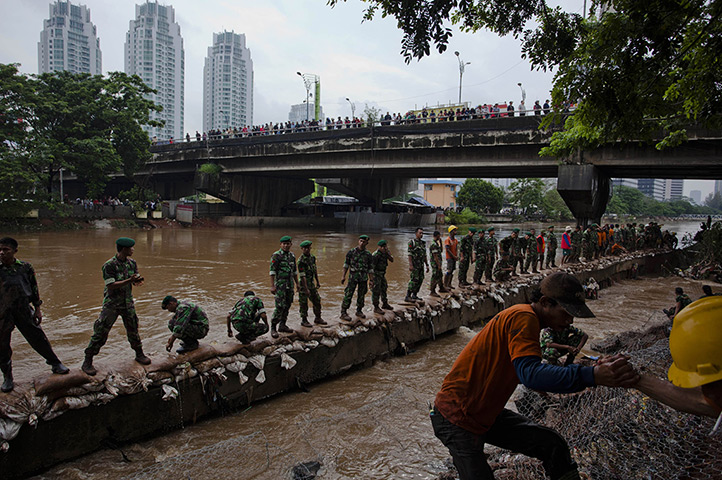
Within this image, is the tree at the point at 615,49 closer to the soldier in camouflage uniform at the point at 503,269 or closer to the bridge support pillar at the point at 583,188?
the soldier in camouflage uniform at the point at 503,269

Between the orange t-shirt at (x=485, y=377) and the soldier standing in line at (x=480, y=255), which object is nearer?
the orange t-shirt at (x=485, y=377)

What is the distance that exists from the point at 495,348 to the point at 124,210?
3277 centimetres

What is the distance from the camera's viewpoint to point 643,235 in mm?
21375

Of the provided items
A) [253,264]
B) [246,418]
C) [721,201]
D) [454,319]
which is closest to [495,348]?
[246,418]

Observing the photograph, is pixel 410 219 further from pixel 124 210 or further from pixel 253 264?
pixel 253 264

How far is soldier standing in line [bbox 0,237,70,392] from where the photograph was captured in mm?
4355

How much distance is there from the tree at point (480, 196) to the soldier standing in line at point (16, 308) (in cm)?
5720

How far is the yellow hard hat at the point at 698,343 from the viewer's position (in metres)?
1.73

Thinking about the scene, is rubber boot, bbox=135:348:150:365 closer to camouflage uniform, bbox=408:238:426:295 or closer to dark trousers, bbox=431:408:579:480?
dark trousers, bbox=431:408:579:480

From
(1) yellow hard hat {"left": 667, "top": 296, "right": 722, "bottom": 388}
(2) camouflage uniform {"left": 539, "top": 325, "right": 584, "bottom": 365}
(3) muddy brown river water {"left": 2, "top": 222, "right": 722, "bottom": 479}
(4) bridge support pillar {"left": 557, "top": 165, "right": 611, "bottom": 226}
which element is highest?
(4) bridge support pillar {"left": 557, "top": 165, "right": 611, "bottom": 226}

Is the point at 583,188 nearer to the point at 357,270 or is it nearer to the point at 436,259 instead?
the point at 436,259

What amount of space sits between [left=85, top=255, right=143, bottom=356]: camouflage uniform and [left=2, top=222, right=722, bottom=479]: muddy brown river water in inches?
32.2

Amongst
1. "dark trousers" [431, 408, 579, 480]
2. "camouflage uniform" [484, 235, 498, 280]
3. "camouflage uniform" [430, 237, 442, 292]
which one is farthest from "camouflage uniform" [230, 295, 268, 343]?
"camouflage uniform" [484, 235, 498, 280]

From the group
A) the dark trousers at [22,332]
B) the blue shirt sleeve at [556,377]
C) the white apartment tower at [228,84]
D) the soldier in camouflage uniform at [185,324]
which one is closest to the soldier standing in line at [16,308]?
the dark trousers at [22,332]
